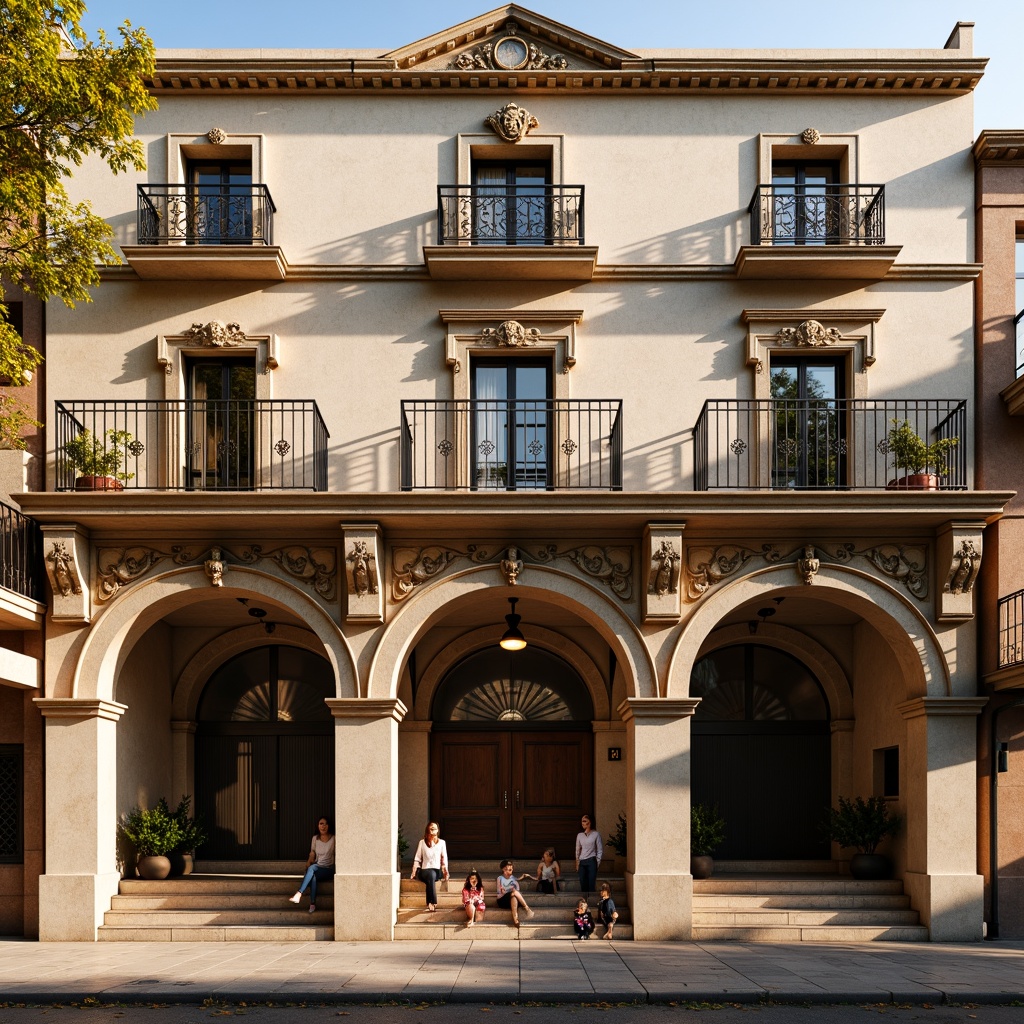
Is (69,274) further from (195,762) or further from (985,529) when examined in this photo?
(985,529)

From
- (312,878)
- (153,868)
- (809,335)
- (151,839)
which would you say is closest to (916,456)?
(809,335)

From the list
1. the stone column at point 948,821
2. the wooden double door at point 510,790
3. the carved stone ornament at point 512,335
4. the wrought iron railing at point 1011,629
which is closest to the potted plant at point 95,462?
the carved stone ornament at point 512,335

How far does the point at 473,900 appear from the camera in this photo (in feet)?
46.9

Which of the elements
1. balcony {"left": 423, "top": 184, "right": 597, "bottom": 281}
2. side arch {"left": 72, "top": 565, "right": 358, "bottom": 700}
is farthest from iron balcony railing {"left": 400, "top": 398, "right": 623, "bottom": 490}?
side arch {"left": 72, "top": 565, "right": 358, "bottom": 700}

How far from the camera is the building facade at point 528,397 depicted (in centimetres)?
1423

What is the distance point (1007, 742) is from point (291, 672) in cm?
1097

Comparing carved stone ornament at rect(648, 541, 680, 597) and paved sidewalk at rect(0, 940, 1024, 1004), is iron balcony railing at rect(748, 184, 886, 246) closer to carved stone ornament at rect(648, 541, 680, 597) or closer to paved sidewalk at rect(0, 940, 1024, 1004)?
carved stone ornament at rect(648, 541, 680, 597)

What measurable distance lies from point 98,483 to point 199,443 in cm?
165

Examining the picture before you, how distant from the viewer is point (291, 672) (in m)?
18.2

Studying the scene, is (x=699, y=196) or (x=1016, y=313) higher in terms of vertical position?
(x=699, y=196)

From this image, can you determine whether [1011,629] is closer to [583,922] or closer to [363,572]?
[583,922]

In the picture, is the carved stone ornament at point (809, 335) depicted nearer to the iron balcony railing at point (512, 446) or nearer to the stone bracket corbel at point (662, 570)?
the iron balcony railing at point (512, 446)

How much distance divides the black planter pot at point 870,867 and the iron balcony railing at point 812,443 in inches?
211

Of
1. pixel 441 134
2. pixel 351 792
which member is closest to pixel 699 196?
pixel 441 134
